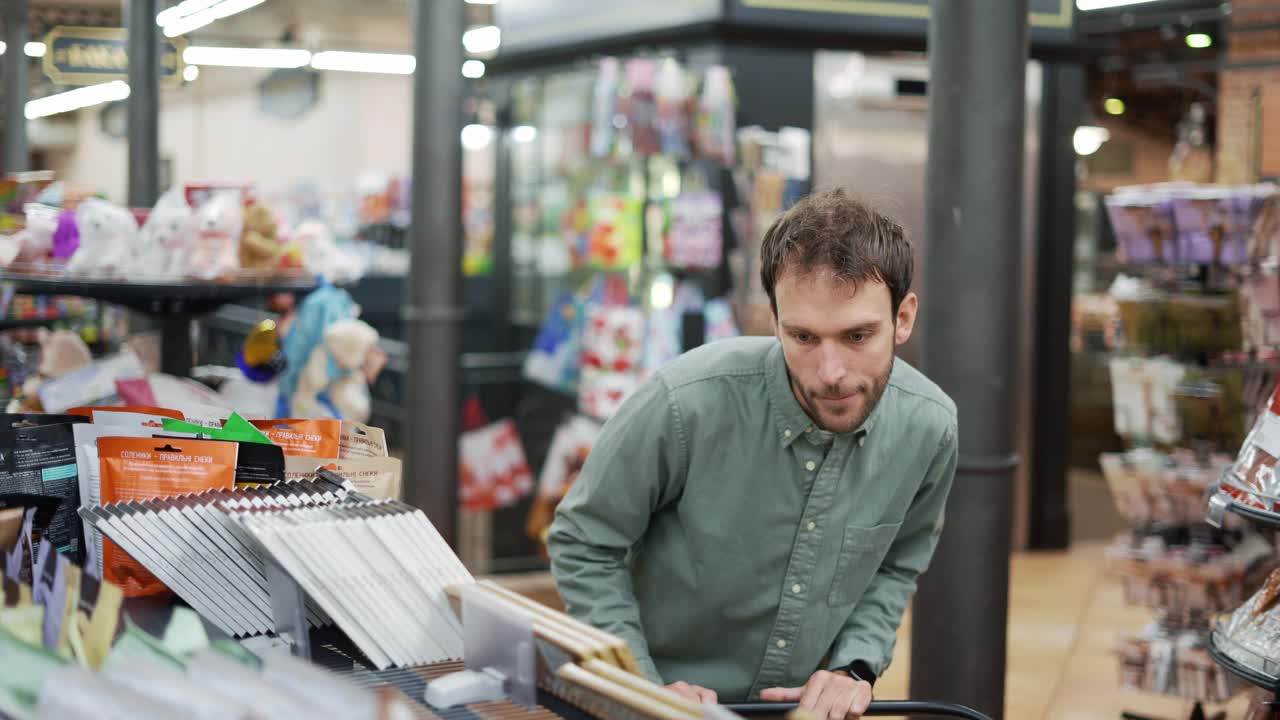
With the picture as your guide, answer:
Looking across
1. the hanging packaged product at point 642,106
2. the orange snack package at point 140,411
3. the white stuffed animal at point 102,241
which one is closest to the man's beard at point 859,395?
the orange snack package at point 140,411

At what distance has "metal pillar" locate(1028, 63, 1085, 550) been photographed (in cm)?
765

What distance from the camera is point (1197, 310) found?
14.9ft

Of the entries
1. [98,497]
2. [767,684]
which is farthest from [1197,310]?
[98,497]

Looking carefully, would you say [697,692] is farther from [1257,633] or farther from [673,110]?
[673,110]

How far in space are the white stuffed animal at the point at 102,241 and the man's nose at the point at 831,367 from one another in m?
2.57

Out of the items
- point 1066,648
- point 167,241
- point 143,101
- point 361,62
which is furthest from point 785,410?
A: point 361,62

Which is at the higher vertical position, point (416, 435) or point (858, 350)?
point (858, 350)

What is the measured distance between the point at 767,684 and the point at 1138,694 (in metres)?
3.28

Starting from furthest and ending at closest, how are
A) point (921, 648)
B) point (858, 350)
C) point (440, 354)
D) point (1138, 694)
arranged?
point (440, 354) → point (1138, 694) → point (921, 648) → point (858, 350)

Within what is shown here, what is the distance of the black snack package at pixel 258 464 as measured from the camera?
2121 millimetres

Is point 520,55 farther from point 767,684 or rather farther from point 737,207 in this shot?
point 767,684

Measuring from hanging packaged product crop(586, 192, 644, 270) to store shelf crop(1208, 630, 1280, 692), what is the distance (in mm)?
4125

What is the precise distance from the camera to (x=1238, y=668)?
268 cm

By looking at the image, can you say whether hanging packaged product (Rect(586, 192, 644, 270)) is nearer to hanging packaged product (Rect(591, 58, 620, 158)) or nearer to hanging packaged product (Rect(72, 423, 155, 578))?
hanging packaged product (Rect(591, 58, 620, 158))
